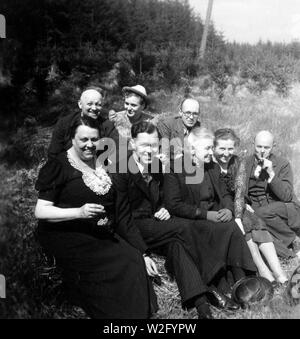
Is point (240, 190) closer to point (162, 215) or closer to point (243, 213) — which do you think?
point (243, 213)

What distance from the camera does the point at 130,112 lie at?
470 centimetres

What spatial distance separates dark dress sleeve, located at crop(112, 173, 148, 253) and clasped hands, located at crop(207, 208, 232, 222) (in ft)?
2.38

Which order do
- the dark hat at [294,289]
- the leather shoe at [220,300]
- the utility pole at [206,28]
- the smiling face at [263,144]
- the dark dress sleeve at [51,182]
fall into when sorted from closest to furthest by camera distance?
the dark dress sleeve at [51,182] → the leather shoe at [220,300] → the dark hat at [294,289] → the smiling face at [263,144] → the utility pole at [206,28]

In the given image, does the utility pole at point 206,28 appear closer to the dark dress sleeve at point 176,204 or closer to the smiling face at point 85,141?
the dark dress sleeve at point 176,204

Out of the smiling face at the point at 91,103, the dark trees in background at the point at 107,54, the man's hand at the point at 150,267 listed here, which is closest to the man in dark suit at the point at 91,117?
the smiling face at the point at 91,103

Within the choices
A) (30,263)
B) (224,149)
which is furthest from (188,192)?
(30,263)

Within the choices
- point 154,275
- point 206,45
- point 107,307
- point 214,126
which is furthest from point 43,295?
point 206,45

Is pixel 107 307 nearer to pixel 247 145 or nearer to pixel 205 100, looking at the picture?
pixel 247 145

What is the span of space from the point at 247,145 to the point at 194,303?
12.9ft

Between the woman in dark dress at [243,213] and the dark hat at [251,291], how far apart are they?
0.36 meters

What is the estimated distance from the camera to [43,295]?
3.09m

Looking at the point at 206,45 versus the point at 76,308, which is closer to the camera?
the point at 76,308

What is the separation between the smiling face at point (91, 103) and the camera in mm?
4344

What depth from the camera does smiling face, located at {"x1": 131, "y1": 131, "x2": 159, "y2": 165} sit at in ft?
11.2
